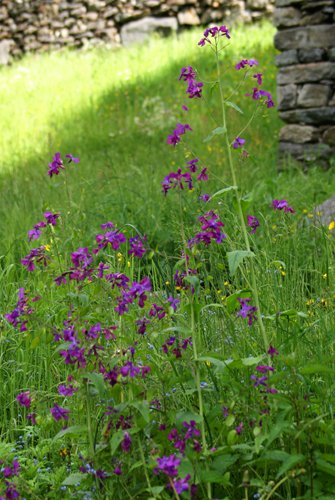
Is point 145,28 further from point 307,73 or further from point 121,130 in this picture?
point 307,73

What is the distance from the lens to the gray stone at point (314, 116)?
5160mm

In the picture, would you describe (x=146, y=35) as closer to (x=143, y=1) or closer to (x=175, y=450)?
(x=143, y=1)

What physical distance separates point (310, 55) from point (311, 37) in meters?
0.18

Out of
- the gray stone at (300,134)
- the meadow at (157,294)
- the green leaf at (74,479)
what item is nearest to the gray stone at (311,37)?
the gray stone at (300,134)

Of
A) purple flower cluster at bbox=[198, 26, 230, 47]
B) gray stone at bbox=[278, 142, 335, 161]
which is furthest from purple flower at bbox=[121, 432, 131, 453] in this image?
gray stone at bbox=[278, 142, 335, 161]

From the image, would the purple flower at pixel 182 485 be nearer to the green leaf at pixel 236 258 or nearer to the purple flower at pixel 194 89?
the green leaf at pixel 236 258

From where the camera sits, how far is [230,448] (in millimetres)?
1235

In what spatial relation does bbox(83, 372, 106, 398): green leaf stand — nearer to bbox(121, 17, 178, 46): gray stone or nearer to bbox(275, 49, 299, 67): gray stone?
bbox(275, 49, 299, 67): gray stone

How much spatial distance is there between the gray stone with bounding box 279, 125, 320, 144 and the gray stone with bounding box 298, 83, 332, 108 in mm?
246

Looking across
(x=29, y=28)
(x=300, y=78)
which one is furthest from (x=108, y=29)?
(x=300, y=78)

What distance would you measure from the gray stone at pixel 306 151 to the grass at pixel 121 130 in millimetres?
210

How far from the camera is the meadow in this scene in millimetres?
1264

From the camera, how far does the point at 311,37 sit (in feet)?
16.7

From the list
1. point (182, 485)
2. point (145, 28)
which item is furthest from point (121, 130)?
point (182, 485)
